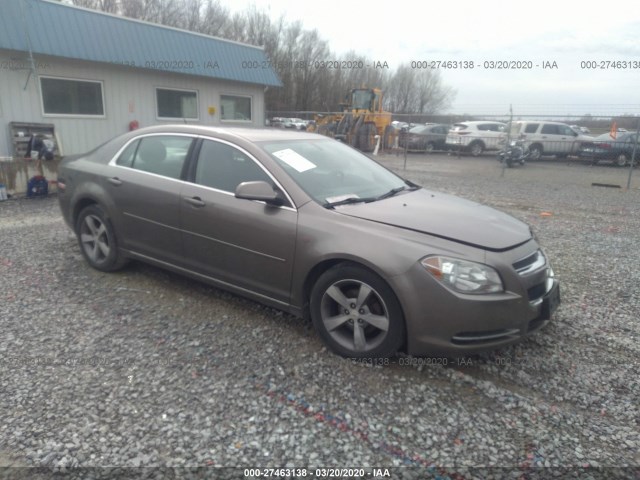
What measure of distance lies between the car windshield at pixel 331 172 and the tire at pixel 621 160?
1762cm

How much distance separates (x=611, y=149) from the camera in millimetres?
17578

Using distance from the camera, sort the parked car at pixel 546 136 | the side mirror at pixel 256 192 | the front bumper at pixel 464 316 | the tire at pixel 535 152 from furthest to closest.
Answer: the tire at pixel 535 152 < the parked car at pixel 546 136 < the side mirror at pixel 256 192 < the front bumper at pixel 464 316

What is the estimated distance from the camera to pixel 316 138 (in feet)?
14.0

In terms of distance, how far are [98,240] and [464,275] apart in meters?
3.63

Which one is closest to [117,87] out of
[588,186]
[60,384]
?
[60,384]

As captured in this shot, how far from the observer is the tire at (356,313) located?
113 inches

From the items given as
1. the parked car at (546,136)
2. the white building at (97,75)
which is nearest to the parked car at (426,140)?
the parked car at (546,136)

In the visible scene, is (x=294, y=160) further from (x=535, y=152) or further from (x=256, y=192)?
(x=535, y=152)

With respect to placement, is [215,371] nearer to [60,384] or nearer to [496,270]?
[60,384]

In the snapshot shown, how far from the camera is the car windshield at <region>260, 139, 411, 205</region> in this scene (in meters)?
3.44

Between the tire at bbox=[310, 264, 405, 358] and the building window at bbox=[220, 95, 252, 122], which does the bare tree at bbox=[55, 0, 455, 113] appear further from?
the tire at bbox=[310, 264, 405, 358]

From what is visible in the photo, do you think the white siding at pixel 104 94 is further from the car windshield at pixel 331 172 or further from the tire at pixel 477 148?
the tire at pixel 477 148

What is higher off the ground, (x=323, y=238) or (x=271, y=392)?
(x=323, y=238)

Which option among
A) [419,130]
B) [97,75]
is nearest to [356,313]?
[97,75]
